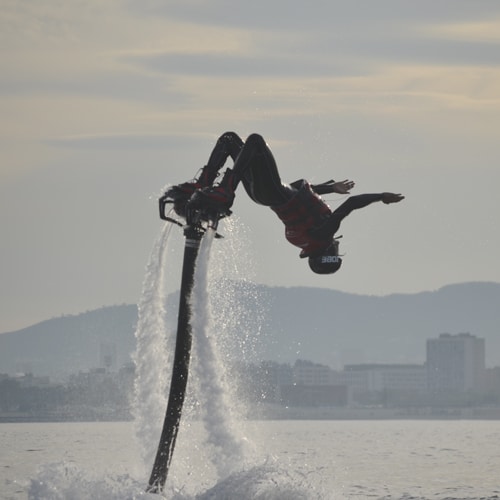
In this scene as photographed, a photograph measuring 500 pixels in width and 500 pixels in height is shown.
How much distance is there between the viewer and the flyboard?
39.2 metres

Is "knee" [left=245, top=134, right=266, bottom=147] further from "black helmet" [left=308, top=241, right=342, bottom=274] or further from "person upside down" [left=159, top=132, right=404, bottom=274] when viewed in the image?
"black helmet" [left=308, top=241, right=342, bottom=274]

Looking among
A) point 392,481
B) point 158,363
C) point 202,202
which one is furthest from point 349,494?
point 202,202

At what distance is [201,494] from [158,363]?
3.49 m

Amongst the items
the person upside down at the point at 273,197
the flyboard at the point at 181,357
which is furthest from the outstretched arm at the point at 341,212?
the flyboard at the point at 181,357

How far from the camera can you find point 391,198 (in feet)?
127

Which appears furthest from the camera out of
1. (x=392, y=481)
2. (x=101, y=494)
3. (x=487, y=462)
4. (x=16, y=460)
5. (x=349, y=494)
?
(x=487, y=462)

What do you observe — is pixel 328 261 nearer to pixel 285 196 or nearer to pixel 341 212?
pixel 341 212

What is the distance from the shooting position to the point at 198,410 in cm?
4028

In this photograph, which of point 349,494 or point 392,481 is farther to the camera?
point 392,481

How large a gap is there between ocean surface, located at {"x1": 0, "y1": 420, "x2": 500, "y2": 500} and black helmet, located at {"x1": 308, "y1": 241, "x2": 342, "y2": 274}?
385 centimetres

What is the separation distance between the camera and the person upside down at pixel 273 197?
127 ft

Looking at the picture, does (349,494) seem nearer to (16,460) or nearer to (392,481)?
(392,481)

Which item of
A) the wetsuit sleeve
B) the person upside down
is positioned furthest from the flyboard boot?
the wetsuit sleeve

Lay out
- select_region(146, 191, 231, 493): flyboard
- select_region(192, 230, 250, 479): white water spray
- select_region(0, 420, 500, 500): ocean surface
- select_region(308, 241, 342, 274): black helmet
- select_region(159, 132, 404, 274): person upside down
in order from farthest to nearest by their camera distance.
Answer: select_region(0, 420, 500, 500): ocean surface < select_region(308, 241, 342, 274): black helmet < select_region(192, 230, 250, 479): white water spray < select_region(146, 191, 231, 493): flyboard < select_region(159, 132, 404, 274): person upside down
